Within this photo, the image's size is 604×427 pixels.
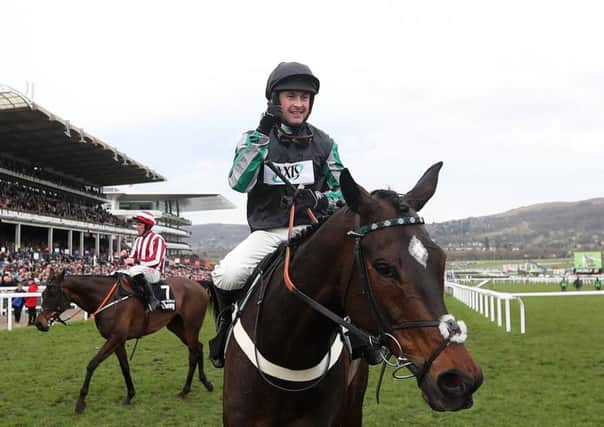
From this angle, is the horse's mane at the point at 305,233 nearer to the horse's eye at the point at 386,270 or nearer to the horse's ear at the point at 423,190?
the horse's ear at the point at 423,190

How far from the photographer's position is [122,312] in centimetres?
718

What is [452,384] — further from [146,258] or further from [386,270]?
[146,258]

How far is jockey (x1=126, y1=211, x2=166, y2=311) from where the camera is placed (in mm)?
7398

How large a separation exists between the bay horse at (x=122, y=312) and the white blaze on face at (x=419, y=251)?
570 centimetres

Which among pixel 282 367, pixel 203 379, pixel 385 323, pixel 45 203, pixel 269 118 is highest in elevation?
pixel 45 203

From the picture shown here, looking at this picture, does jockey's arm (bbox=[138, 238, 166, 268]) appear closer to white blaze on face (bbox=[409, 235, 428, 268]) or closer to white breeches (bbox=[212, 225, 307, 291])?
white breeches (bbox=[212, 225, 307, 291])

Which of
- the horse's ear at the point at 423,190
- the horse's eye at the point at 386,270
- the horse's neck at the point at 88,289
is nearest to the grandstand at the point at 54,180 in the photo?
the horse's neck at the point at 88,289

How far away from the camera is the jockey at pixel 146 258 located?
24.3ft

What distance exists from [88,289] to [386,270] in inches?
258

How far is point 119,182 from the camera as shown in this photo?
44.3m

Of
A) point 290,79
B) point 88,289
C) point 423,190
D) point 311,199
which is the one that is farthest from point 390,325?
point 88,289

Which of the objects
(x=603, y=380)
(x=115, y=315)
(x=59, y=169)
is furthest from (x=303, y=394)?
(x=59, y=169)

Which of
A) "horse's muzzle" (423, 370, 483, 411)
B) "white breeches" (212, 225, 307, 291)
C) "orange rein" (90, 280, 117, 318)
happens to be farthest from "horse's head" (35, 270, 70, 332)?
"horse's muzzle" (423, 370, 483, 411)

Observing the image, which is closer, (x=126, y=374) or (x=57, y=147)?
(x=126, y=374)
